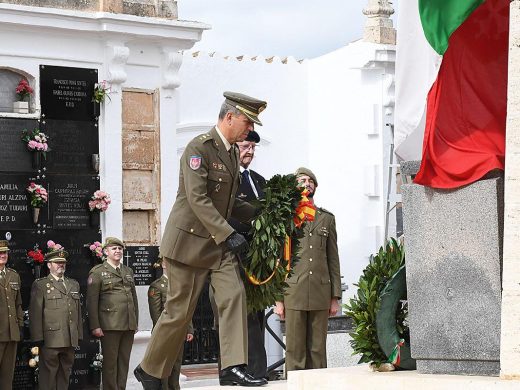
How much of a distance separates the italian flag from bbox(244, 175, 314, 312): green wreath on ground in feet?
3.23

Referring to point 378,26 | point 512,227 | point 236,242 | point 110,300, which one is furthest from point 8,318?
point 512,227

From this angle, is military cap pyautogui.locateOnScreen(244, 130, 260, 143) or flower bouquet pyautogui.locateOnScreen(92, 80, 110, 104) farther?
flower bouquet pyautogui.locateOnScreen(92, 80, 110, 104)

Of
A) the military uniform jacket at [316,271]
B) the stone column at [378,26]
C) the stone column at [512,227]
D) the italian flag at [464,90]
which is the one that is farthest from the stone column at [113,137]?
the stone column at [512,227]

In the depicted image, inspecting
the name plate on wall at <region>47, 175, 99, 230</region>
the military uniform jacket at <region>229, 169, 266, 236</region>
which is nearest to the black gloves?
the military uniform jacket at <region>229, 169, 266, 236</region>

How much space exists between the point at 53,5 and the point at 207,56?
3890 millimetres

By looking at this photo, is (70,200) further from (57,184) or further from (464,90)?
(464,90)

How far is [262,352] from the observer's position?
33.7ft

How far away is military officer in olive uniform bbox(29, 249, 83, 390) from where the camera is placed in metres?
16.0

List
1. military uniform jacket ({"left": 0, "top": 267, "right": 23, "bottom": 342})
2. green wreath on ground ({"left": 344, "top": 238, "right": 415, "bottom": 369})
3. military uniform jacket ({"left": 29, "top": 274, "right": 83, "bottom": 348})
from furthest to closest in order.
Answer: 1. military uniform jacket ({"left": 29, "top": 274, "right": 83, "bottom": 348})
2. military uniform jacket ({"left": 0, "top": 267, "right": 23, "bottom": 342})
3. green wreath on ground ({"left": 344, "top": 238, "right": 415, "bottom": 369})

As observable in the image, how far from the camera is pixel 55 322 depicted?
52.5ft

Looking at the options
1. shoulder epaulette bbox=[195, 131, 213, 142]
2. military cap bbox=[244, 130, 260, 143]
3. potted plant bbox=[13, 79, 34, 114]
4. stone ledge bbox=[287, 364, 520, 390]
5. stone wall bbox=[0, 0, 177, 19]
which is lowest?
stone ledge bbox=[287, 364, 520, 390]

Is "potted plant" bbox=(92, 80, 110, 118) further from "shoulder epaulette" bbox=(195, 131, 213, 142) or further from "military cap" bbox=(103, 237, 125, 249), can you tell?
"shoulder epaulette" bbox=(195, 131, 213, 142)

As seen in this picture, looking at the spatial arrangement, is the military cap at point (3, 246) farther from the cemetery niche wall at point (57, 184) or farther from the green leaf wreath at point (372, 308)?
the green leaf wreath at point (372, 308)

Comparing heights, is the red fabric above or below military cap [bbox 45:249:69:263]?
above
